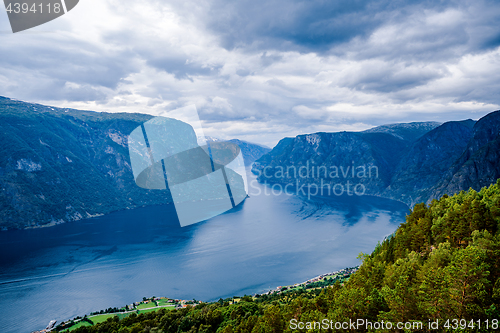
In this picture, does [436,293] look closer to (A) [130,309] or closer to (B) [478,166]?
(A) [130,309]

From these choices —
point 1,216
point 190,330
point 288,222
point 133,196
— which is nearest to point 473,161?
point 288,222

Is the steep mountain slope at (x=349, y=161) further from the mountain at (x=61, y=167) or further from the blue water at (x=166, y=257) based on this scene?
the mountain at (x=61, y=167)

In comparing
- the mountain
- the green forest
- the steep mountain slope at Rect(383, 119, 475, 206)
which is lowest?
the steep mountain slope at Rect(383, 119, 475, 206)

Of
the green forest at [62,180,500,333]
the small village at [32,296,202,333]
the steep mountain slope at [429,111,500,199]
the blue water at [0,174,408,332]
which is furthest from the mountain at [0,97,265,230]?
the steep mountain slope at [429,111,500,199]

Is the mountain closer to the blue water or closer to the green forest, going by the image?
the blue water

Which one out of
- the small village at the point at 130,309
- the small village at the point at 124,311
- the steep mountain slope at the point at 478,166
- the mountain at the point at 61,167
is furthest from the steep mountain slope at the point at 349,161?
the small village at the point at 124,311

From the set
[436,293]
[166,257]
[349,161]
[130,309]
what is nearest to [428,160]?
[349,161]
